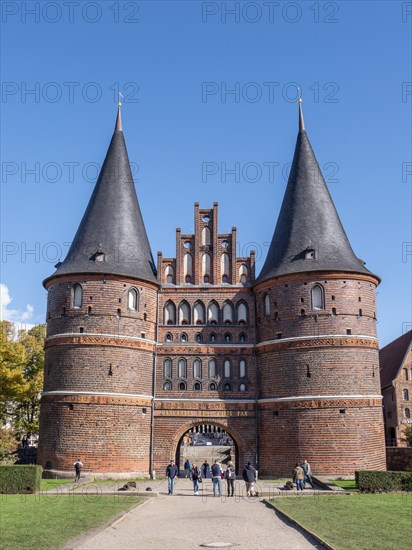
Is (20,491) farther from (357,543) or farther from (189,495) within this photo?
(357,543)

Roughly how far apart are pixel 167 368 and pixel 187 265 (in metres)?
5.81

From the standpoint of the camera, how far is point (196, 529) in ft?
51.2

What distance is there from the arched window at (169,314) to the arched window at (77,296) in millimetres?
4770

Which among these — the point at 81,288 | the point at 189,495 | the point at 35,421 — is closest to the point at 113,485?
the point at 189,495

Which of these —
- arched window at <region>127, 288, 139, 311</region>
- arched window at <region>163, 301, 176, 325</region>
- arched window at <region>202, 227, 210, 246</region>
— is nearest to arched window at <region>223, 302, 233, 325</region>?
arched window at <region>163, 301, 176, 325</region>

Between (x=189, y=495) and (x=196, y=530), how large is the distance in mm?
8679

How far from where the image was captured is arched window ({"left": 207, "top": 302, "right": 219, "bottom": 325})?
3356 cm

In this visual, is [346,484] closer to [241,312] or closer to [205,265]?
[241,312]

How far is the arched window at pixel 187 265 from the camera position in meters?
34.4

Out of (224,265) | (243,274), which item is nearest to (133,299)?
(224,265)

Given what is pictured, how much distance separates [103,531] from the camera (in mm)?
15023

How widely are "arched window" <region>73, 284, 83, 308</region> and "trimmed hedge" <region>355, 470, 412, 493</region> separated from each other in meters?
15.9

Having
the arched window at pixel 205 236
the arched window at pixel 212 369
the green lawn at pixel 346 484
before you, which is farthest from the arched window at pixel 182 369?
the green lawn at pixel 346 484

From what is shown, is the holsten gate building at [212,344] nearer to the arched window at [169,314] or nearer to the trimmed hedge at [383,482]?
the arched window at [169,314]
